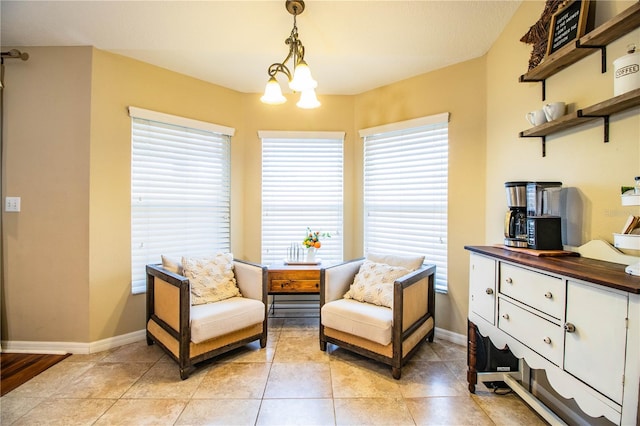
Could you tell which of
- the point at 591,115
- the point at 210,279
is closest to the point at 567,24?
the point at 591,115

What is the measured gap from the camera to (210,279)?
2.59 meters

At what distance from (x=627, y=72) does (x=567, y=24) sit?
1.82ft

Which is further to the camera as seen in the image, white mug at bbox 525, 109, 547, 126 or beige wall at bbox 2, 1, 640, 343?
beige wall at bbox 2, 1, 640, 343

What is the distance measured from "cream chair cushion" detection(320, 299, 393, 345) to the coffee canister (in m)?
1.85

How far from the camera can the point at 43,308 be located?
249 cm

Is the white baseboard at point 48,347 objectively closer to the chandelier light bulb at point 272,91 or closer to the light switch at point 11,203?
the light switch at point 11,203

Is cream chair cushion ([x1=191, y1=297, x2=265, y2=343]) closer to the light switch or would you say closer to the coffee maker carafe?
the light switch

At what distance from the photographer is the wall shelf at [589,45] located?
1305mm

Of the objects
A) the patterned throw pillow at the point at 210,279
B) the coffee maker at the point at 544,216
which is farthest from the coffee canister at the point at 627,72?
the patterned throw pillow at the point at 210,279

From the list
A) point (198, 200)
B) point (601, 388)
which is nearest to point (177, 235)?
point (198, 200)

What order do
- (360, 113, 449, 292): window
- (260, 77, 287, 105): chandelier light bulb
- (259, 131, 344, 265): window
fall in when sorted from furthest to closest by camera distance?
(259, 131, 344, 265): window
(360, 113, 449, 292): window
(260, 77, 287, 105): chandelier light bulb

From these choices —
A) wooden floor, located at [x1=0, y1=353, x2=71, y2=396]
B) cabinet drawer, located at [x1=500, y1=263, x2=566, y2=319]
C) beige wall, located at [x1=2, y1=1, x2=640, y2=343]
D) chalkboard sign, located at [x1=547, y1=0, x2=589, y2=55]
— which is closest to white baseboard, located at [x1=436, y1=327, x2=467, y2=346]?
beige wall, located at [x1=2, y1=1, x2=640, y2=343]

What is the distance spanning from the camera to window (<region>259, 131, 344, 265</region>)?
11.2 feet

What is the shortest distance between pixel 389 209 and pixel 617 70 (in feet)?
6.68
